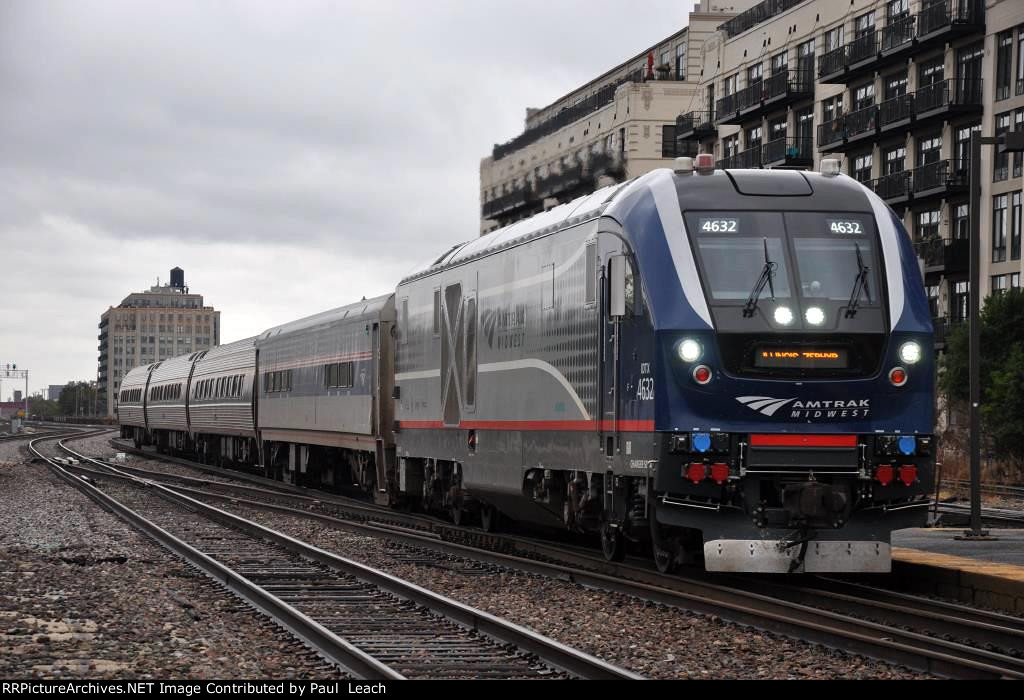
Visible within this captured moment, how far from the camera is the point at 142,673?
9.56 metres

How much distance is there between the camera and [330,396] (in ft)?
99.4

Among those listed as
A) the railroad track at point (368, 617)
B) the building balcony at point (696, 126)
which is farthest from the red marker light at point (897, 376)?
the building balcony at point (696, 126)

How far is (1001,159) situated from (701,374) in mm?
38447

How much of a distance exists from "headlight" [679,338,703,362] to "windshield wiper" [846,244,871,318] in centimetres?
136

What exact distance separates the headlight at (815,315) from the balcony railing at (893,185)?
40.0 meters

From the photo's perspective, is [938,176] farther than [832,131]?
No

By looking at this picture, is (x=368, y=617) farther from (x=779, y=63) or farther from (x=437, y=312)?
(x=779, y=63)

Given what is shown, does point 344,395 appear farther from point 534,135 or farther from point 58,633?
point 534,135

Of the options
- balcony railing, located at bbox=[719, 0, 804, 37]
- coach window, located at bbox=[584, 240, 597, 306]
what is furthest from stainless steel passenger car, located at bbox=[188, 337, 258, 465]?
coach window, located at bbox=[584, 240, 597, 306]

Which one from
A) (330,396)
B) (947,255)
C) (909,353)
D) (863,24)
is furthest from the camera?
(863,24)

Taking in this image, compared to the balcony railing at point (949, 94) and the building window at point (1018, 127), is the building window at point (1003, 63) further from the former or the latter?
the balcony railing at point (949, 94)

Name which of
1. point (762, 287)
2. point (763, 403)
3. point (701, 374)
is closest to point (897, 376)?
point (763, 403)

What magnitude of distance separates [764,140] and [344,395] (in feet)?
117

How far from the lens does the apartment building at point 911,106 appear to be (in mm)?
48094
